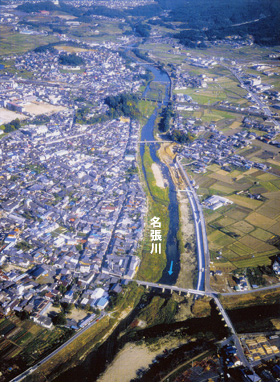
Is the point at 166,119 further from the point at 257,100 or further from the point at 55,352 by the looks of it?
the point at 55,352

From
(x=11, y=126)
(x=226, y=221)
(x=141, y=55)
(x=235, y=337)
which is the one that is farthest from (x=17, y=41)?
(x=235, y=337)

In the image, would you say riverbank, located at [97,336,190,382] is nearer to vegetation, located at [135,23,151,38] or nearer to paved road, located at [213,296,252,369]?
paved road, located at [213,296,252,369]

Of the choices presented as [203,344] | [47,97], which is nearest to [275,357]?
[203,344]

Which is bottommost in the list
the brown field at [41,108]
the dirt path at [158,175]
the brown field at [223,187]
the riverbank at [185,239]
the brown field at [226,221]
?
the riverbank at [185,239]

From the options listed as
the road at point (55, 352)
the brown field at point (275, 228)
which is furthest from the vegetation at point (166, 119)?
the road at point (55, 352)

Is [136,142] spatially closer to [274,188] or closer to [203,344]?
[274,188]

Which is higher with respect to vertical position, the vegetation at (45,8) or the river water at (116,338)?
the vegetation at (45,8)

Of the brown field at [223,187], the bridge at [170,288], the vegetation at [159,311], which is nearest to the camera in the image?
the vegetation at [159,311]

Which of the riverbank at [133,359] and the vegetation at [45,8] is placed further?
the vegetation at [45,8]

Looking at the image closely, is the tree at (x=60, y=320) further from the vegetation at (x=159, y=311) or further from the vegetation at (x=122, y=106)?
the vegetation at (x=122, y=106)

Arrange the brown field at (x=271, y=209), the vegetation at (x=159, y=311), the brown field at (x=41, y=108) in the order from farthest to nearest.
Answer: the brown field at (x=41, y=108)
the brown field at (x=271, y=209)
the vegetation at (x=159, y=311)

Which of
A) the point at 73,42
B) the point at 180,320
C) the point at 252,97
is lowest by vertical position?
the point at 180,320
